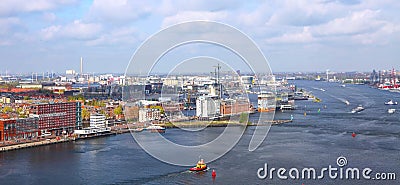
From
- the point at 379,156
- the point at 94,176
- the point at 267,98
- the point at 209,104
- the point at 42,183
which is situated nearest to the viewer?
the point at 42,183

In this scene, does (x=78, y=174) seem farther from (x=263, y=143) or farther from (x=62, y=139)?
(x=263, y=143)

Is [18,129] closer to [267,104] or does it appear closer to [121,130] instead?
[121,130]

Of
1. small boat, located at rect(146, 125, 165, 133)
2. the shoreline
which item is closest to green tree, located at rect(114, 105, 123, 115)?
the shoreline

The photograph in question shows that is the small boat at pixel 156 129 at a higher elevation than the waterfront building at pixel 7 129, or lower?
lower

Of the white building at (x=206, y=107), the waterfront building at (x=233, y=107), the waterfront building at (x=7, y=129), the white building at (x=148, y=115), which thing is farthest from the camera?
the waterfront building at (x=233, y=107)

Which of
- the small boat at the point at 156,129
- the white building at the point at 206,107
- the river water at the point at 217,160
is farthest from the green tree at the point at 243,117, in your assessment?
the small boat at the point at 156,129

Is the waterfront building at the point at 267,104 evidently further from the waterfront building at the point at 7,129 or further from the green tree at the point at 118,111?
the waterfront building at the point at 7,129

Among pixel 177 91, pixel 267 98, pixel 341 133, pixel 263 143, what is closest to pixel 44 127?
pixel 263 143
